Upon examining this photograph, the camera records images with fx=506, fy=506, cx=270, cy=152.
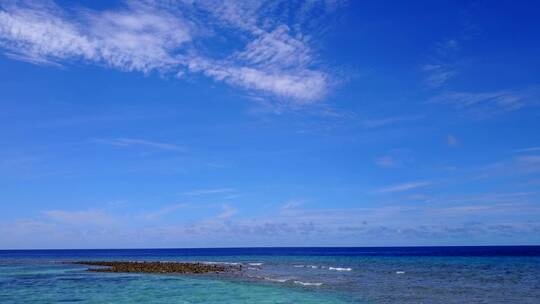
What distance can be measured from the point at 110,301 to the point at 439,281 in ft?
95.9

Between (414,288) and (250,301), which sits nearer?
(250,301)

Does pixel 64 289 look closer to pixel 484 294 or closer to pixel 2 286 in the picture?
pixel 2 286

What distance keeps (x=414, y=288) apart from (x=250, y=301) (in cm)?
1470

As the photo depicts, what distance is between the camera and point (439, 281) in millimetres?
46656

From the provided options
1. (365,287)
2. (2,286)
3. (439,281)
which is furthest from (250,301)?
(2,286)

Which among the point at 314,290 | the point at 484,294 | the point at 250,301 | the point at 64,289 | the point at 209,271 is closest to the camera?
the point at 250,301

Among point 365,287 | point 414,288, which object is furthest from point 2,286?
point 414,288

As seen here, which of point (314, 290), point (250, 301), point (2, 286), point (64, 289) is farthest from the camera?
point (2, 286)

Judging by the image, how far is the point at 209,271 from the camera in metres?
62.8

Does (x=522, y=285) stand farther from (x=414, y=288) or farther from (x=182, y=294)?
(x=182, y=294)

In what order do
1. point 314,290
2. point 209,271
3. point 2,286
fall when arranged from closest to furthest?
1. point 314,290
2. point 2,286
3. point 209,271

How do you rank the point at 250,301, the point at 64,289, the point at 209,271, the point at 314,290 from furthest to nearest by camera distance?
the point at 209,271, the point at 64,289, the point at 314,290, the point at 250,301

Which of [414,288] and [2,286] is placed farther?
[2,286]

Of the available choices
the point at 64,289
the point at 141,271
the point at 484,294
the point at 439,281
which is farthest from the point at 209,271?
the point at 484,294
